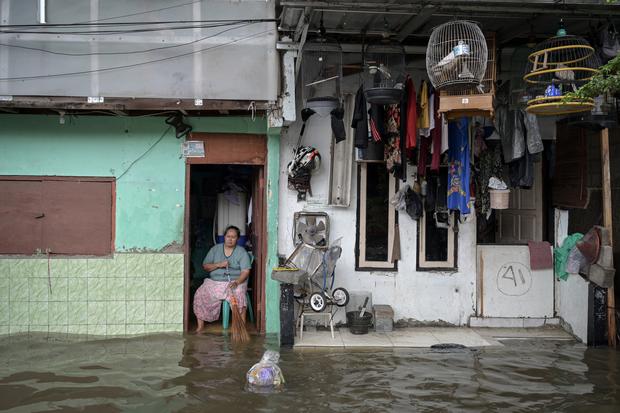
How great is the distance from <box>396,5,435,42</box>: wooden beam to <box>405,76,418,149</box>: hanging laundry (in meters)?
0.60

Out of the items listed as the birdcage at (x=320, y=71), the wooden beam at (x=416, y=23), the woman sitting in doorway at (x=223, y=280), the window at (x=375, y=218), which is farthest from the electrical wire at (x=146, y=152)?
the wooden beam at (x=416, y=23)

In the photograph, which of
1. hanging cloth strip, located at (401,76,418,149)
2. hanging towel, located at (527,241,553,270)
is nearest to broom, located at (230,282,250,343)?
hanging cloth strip, located at (401,76,418,149)

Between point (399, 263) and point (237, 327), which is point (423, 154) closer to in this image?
point (399, 263)

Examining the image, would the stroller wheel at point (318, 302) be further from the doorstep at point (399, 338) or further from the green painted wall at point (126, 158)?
the green painted wall at point (126, 158)

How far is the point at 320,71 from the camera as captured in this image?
29.0ft

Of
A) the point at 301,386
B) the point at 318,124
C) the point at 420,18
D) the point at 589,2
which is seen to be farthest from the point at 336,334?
the point at 589,2

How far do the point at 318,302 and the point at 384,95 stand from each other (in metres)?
2.97

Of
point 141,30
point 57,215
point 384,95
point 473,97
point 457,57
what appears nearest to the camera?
point 457,57

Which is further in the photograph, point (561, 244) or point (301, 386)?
point (561, 244)

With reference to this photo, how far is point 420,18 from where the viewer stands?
7949 millimetres

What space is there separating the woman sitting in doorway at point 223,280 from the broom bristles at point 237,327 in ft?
0.64

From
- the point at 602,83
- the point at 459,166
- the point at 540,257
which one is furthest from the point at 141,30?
the point at 540,257

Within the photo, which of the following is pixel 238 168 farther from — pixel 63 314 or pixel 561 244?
pixel 561 244

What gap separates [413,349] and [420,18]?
14.3ft
